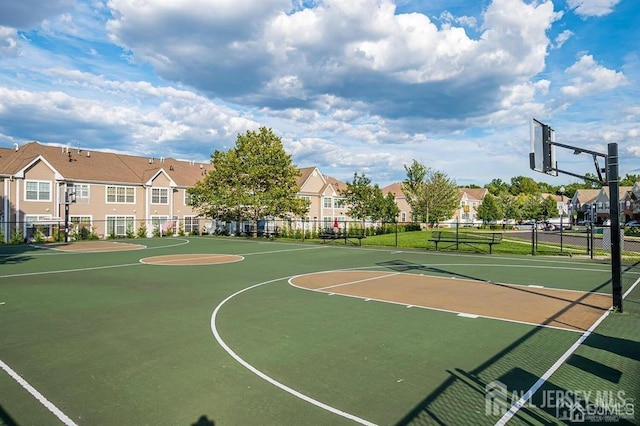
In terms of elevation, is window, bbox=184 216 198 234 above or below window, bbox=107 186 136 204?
below

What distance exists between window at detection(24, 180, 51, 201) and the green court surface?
26.6m

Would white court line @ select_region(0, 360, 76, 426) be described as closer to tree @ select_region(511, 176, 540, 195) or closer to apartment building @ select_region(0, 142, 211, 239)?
apartment building @ select_region(0, 142, 211, 239)

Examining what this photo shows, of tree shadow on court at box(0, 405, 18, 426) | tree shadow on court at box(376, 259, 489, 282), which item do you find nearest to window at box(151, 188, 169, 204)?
tree shadow on court at box(376, 259, 489, 282)

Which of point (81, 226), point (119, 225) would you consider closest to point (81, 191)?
point (81, 226)

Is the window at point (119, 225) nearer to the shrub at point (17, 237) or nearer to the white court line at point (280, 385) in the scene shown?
the shrub at point (17, 237)

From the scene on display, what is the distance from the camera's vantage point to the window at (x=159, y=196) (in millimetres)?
43469

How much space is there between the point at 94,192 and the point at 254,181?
14906 millimetres

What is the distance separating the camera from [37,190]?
35531mm

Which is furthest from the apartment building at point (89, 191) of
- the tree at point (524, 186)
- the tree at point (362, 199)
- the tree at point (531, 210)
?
the tree at point (524, 186)

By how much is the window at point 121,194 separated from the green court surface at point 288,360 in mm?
29666

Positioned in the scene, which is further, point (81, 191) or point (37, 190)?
point (81, 191)

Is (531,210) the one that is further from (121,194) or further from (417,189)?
(121,194)

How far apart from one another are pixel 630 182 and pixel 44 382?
127 metres

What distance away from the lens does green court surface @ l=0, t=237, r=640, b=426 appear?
16.6ft
